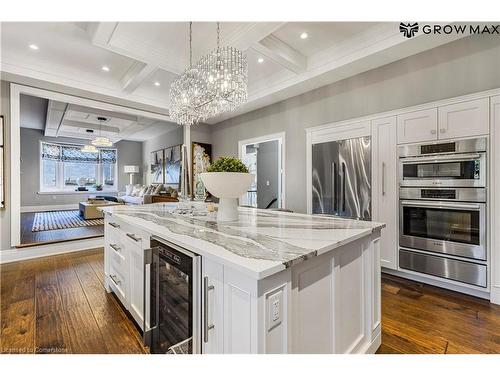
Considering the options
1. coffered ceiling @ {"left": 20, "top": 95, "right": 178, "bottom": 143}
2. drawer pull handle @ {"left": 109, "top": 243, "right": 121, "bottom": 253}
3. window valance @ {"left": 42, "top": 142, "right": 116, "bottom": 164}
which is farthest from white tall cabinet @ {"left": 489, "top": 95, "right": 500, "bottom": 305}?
window valance @ {"left": 42, "top": 142, "right": 116, "bottom": 164}

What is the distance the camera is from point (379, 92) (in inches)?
120

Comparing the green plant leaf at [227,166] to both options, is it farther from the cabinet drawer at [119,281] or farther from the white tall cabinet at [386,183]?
the white tall cabinet at [386,183]

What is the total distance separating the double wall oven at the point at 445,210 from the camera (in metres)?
2.27

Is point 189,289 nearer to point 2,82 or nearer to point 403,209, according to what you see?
point 403,209

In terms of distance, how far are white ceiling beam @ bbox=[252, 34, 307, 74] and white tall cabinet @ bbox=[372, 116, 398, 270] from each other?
1.25 meters

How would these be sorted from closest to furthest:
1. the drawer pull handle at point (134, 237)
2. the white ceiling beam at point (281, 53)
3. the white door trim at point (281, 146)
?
the drawer pull handle at point (134, 237), the white ceiling beam at point (281, 53), the white door trim at point (281, 146)

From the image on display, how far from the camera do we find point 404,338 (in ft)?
5.69

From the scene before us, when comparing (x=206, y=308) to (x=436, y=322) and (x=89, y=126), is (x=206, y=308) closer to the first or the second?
(x=436, y=322)

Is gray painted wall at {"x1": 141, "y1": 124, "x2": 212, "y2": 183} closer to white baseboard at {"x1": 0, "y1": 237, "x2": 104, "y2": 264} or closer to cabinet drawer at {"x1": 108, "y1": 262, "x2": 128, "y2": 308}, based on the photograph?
white baseboard at {"x1": 0, "y1": 237, "x2": 104, "y2": 264}

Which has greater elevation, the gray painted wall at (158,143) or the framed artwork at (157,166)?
the gray painted wall at (158,143)

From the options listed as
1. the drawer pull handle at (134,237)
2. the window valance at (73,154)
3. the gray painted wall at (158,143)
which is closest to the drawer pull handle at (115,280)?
the drawer pull handle at (134,237)

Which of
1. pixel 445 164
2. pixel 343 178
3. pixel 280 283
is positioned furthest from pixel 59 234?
pixel 445 164

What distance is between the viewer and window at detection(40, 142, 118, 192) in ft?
27.9
